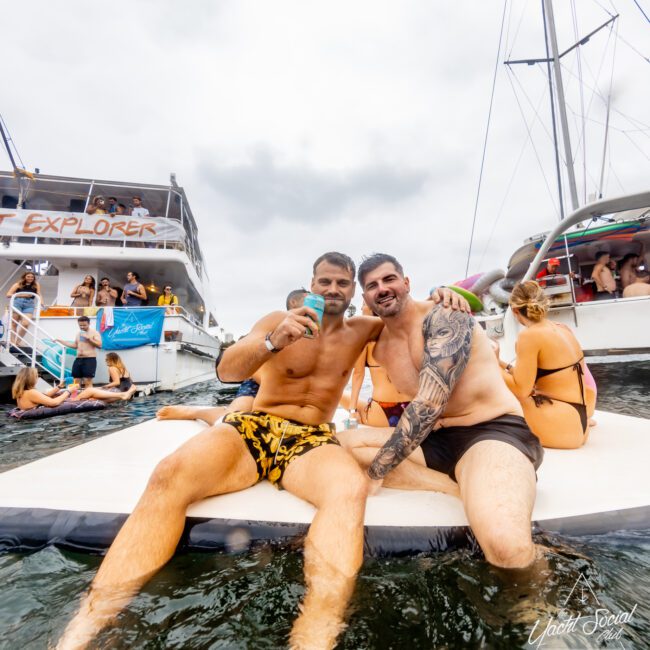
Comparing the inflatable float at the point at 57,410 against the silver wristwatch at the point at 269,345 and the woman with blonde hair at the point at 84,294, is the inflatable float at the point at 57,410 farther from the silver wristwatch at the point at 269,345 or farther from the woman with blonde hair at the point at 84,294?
the silver wristwatch at the point at 269,345

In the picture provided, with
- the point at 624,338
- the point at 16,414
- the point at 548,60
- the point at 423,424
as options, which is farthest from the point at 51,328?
the point at 548,60

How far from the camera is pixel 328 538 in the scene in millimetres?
1509

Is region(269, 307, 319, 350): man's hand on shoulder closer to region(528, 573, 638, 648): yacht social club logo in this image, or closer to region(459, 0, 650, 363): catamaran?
region(528, 573, 638, 648): yacht social club logo

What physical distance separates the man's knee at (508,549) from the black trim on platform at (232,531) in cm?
18

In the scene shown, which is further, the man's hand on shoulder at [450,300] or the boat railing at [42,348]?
the boat railing at [42,348]

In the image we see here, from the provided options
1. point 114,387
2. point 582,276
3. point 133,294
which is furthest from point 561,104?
point 114,387

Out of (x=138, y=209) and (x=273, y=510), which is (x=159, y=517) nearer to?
(x=273, y=510)

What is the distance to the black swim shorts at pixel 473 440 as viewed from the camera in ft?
6.33

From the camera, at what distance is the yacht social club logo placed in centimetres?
113

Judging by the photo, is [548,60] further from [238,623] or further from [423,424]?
[238,623]

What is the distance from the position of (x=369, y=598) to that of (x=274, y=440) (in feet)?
3.38

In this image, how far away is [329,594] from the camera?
1.31 meters

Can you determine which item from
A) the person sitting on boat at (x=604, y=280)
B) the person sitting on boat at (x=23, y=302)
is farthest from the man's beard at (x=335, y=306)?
the person sitting on boat at (x=23, y=302)

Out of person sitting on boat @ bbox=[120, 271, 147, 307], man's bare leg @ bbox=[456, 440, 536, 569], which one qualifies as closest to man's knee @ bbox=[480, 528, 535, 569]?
man's bare leg @ bbox=[456, 440, 536, 569]
